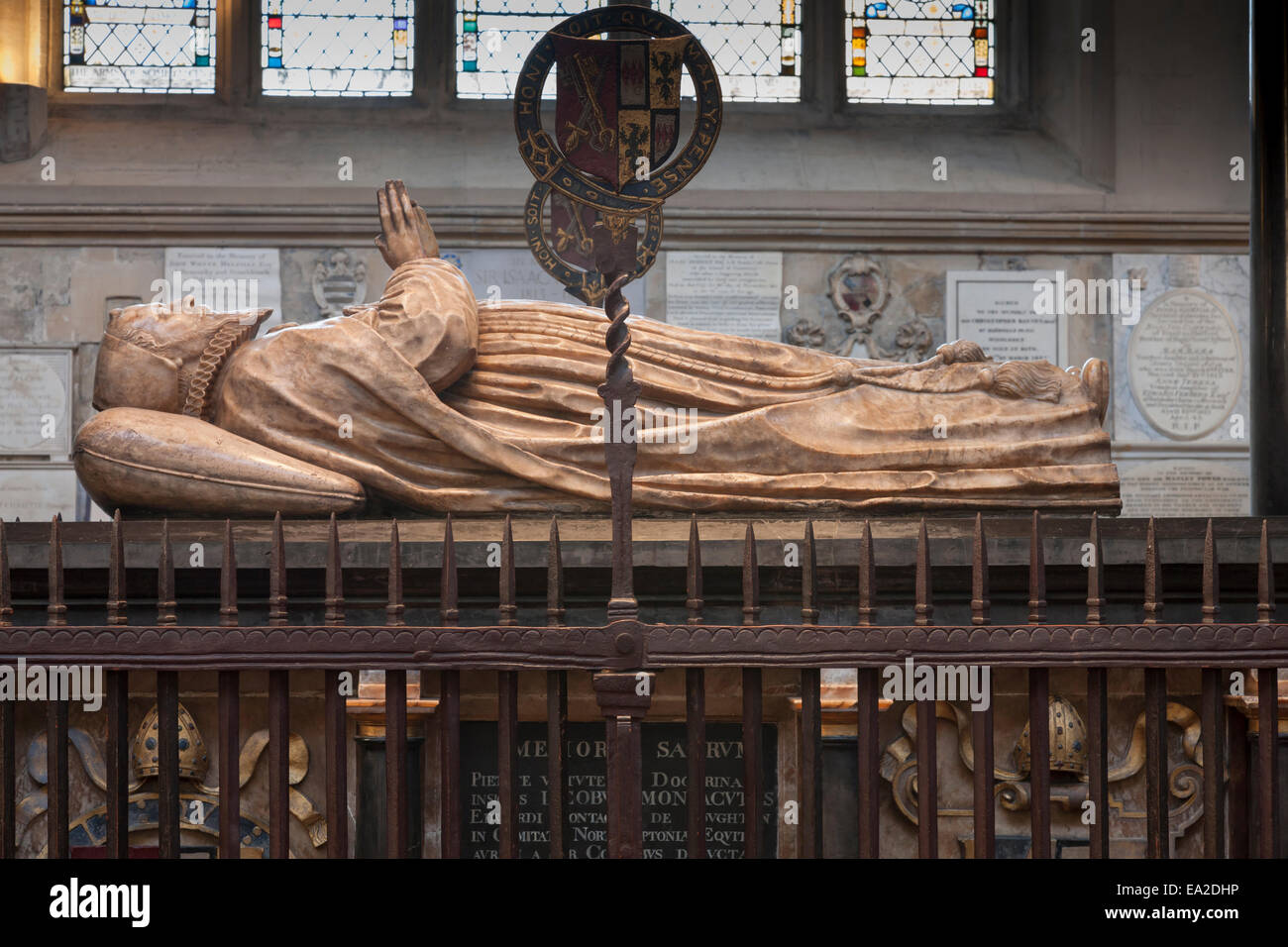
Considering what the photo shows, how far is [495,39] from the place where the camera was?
9281 mm

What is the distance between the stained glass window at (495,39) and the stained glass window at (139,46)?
5.07 ft

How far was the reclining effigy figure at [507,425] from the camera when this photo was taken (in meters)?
3.88

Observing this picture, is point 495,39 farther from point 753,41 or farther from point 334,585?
point 334,585

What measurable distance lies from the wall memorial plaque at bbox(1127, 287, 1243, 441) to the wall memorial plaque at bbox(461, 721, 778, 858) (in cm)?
585

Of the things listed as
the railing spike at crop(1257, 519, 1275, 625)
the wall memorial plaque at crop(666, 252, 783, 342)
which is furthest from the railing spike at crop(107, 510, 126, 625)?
the wall memorial plaque at crop(666, 252, 783, 342)

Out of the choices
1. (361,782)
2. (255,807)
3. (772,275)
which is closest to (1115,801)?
(361,782)

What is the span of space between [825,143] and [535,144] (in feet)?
21.3

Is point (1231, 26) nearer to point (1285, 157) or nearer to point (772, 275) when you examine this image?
point (772, 275)

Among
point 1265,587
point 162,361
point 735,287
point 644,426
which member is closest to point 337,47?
point 735,287

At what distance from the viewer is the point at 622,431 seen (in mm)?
2805

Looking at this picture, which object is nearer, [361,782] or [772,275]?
[361,782]

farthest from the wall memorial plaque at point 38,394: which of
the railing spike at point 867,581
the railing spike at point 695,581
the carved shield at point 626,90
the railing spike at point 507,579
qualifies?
the railing spike at point 867,581

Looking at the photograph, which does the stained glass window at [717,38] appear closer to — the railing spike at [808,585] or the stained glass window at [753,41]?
the stained glass window at [753,41]
